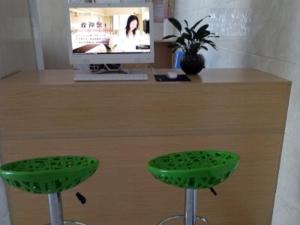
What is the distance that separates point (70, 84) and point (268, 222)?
139 centimetres

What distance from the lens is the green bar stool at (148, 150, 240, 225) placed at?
3.12 ft

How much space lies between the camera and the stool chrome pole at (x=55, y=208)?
3.42 feet

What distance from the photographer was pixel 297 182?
144cm

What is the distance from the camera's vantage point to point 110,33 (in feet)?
4.79

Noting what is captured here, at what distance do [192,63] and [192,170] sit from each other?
0.80 m

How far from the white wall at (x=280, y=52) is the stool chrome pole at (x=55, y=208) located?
45.6 inches

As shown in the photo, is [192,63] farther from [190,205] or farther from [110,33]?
[190,205]

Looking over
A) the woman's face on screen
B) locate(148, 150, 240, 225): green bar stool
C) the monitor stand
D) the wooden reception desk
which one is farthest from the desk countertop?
locate(148, 150, 240, 225): green bar stool

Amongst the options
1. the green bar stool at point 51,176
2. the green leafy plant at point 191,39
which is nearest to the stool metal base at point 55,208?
the green bar stool at point 51,176

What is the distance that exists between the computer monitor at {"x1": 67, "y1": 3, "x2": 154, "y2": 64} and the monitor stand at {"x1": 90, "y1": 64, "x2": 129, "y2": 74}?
9 centimetres

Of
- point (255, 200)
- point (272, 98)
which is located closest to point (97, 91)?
point (272, 98)

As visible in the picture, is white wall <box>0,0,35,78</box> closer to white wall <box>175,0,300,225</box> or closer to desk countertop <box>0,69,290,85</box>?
desk countertop <box>0,69,290,85</box>

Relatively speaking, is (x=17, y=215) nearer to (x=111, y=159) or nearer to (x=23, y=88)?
(x=111, y=159)

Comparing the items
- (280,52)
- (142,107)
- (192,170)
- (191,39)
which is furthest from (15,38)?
(280,52)
